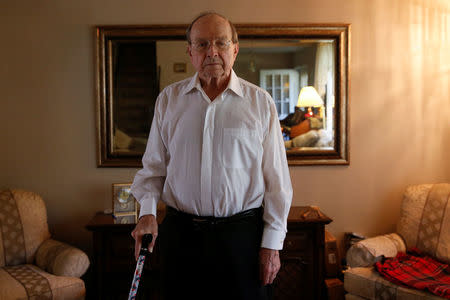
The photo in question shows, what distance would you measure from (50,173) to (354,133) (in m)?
2.18

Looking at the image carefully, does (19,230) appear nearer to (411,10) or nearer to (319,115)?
(319,115)

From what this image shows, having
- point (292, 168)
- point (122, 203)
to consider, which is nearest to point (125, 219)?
point (122, 203)

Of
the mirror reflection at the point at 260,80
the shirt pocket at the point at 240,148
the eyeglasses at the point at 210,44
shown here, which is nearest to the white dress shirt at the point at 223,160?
→ the shirt pocket at the point at 240,148

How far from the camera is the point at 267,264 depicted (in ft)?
4.61

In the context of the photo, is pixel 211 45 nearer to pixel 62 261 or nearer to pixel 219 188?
pixel 219 188

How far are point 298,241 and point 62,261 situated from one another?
4.63ft

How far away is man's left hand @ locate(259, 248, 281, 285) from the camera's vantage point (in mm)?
1405

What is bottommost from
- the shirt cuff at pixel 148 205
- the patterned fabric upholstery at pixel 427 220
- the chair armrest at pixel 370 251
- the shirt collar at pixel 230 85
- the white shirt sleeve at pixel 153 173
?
the chair armrest at pixel 370 251

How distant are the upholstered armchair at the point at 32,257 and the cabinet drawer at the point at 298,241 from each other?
1225 millimetres

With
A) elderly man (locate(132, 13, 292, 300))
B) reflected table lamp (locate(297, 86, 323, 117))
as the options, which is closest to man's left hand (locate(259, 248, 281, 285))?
elderly man (locate(132, 13, 292, 300))

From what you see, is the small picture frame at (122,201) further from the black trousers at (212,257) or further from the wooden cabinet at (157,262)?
the black trousers at (212,257)

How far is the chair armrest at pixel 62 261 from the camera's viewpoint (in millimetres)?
2283

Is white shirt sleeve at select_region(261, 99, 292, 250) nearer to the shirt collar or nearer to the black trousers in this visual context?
the black trousers

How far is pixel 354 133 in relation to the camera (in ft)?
9.27
